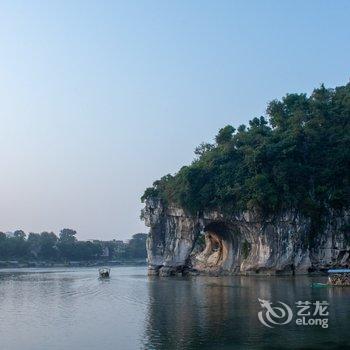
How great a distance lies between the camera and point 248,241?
206ft

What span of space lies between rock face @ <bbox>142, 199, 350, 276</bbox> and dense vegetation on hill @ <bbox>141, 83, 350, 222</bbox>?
1.50 m

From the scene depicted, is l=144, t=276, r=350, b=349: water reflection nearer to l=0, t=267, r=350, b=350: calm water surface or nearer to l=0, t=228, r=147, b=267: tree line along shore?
l=0, t=267, r=350, b=350: calm water surface

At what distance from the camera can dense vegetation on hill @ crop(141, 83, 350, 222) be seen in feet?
189

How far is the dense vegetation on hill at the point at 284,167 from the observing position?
57531mm

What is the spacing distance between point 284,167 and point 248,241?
10.4 meters

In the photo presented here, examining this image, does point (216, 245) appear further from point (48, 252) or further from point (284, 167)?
point (48, 252)

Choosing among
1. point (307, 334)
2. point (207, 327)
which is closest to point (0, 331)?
point (207, 327)

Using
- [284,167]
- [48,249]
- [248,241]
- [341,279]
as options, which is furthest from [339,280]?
[48,249]

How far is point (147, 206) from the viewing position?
74.4 meters

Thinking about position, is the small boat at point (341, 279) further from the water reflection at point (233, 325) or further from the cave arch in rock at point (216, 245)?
the cave arch in rock at point (216, 245)

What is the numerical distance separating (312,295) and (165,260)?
41.0m

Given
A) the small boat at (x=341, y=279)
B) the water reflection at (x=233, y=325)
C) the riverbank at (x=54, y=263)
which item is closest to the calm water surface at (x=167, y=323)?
the water reflection at (x=233, y=325)

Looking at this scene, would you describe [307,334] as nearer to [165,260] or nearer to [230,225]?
[230,225]

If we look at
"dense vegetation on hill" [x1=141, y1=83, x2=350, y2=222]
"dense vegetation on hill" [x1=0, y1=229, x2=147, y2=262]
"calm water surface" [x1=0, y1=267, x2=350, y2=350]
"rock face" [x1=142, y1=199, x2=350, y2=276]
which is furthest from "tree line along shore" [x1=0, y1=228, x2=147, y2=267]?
"calm water surface" [x1=0, y1=267, x2=350, y2=350]
